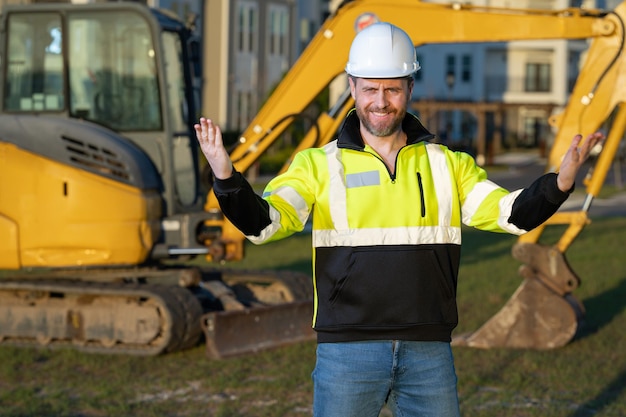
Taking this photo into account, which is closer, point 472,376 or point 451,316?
point 451,316

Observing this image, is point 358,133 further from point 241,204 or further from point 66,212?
point 66,212

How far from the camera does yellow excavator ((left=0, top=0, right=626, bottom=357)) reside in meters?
10.9

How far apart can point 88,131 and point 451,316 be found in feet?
22.0

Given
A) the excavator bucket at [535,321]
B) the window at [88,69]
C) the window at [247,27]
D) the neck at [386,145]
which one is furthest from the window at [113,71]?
the window at [247,27]

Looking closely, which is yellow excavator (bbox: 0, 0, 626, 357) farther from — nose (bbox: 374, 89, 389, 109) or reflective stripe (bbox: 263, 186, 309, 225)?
nose (bbox: 374, 89, 389, 109)

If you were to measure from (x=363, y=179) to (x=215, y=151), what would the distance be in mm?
690

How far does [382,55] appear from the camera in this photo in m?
5.04

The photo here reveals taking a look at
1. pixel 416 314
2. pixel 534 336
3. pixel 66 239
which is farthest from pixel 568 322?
pixel 416 314

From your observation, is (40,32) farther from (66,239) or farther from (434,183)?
(434,183)

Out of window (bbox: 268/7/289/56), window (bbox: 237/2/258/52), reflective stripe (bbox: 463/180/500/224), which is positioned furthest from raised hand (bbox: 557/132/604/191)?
window (bbox: 268/7/289/56)

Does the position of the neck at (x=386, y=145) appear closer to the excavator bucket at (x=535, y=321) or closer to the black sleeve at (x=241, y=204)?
the black sleeve at (x=241, y=204)

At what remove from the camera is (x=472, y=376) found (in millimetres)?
9742

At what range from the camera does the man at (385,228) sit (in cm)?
484

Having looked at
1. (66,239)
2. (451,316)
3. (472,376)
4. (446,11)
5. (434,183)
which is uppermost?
(446,11)
